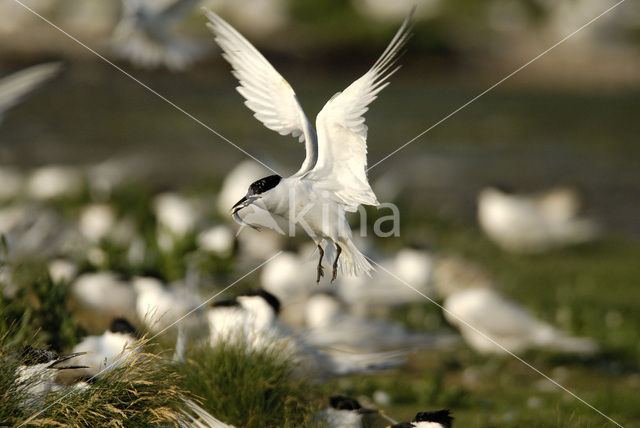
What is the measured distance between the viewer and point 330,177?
9.23 ft

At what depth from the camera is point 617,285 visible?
22.4 ft

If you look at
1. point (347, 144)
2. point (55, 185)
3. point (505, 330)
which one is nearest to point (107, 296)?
point (505, 330)

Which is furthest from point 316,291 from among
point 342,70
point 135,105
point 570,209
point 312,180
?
point 342,70

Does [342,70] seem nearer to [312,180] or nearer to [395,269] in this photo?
[395,269]

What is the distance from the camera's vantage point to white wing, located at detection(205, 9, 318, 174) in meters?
2.91

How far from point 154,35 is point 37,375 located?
7.22 ft

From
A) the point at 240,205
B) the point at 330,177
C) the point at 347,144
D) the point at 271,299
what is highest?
the point at 347,144

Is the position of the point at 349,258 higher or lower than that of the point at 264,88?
lower

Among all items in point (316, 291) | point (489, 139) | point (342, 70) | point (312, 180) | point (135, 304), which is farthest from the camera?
point (342, 70)

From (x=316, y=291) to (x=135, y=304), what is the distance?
1.23 metres

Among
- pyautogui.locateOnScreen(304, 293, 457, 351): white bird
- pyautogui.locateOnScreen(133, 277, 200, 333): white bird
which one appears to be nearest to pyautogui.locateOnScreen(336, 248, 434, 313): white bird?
pyautogui.locateOnScreen(304, 293, 457, 351): white bird

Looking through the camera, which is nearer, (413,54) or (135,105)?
(135,105)

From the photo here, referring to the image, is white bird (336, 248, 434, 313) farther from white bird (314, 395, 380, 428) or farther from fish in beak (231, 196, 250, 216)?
fish in beak (231, 196, 250, 216)

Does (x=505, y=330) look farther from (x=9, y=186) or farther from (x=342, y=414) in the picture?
(x=9, y=186)
